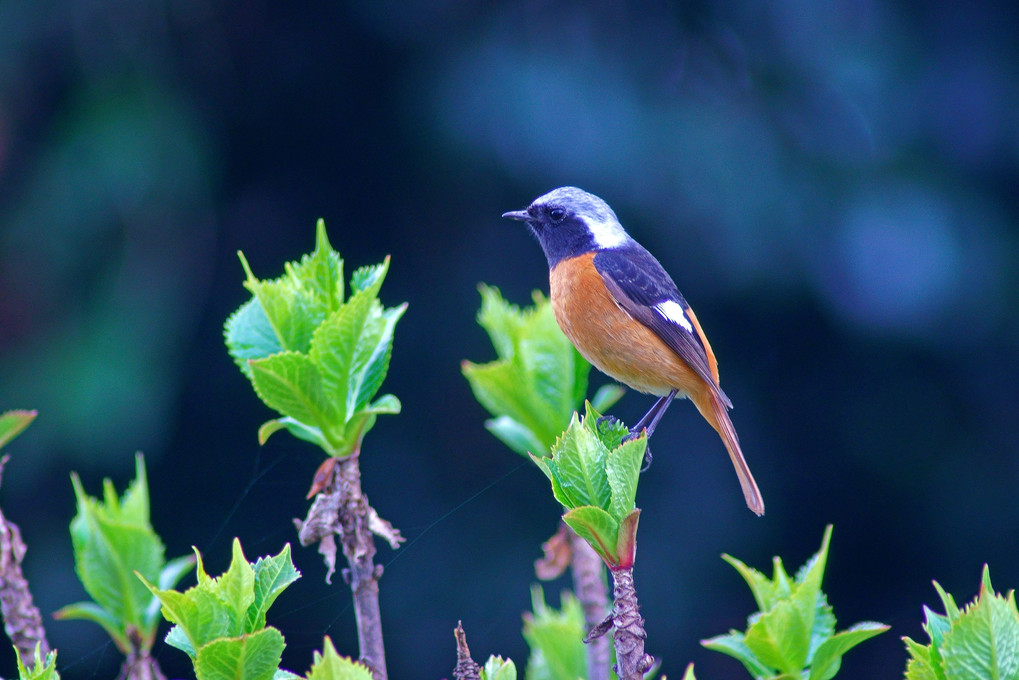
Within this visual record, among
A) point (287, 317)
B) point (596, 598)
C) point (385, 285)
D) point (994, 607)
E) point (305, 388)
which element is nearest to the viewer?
point (994, 607)

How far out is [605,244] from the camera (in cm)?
278

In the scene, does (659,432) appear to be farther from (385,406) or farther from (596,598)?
(385,406)

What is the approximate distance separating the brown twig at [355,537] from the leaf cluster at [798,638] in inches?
18.0

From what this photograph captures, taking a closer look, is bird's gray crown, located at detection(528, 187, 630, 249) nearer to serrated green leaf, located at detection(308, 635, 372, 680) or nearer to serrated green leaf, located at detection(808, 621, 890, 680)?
serrated green leaf, located at detection(808, 621, 890, 680)

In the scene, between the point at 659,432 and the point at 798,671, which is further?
the point at 659,432

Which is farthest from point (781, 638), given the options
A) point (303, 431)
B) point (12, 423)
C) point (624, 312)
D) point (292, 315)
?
point (624, 312)

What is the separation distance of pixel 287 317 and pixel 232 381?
3.33m

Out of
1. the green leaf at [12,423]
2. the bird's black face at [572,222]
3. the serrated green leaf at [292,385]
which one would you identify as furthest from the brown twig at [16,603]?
the bird's black face at [572,222]

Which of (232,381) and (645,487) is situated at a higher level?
Answer: (232,381)

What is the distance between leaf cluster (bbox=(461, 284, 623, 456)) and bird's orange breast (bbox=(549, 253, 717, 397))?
1.46 ft

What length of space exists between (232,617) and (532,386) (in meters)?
0.74

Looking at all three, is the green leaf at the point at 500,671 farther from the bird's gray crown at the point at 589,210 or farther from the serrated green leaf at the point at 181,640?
the bird's gray crown at the point at 589,210

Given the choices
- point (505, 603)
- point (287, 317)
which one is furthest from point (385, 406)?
point (505, 603)

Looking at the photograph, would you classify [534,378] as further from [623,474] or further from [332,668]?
[332,668]
